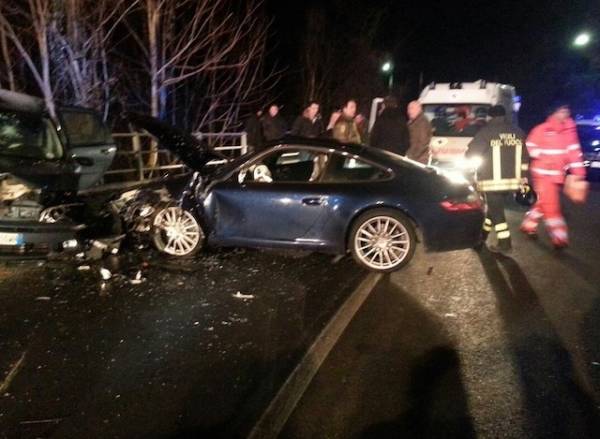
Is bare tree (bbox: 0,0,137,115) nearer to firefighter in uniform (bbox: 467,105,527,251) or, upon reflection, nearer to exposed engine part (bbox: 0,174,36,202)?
exposed engine part (bbox: 0,174,36,202)

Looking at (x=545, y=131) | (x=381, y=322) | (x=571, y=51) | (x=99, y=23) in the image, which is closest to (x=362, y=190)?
(x=381, y=322)

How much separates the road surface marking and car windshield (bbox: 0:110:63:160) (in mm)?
4094

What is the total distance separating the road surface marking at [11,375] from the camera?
3799mm

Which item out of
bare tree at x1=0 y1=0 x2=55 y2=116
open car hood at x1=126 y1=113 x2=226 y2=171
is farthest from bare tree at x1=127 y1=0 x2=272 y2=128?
open car hood at x1=126 y1=113 x2=226 y2=171

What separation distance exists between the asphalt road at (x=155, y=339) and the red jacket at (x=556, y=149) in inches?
103

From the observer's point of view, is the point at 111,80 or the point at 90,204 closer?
the point at 90,204

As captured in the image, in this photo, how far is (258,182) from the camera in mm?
6570

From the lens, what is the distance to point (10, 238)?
5.91 metres

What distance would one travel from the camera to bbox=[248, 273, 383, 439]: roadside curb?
3391 millimetres

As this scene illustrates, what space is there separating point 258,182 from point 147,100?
10.6 meters

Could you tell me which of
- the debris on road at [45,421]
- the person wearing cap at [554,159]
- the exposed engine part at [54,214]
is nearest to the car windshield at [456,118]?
the person wearing cap at [554,159]

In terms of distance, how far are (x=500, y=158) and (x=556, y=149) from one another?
656 mm

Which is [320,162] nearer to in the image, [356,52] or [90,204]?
[90,204]

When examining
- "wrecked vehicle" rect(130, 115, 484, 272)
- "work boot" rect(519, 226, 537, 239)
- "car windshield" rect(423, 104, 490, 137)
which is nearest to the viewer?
"wrecked vehicle" rect(130, 115, 484, 272)
